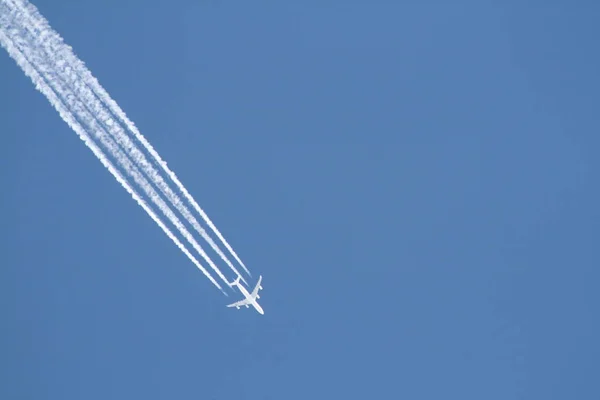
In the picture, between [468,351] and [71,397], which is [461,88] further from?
[71,397]

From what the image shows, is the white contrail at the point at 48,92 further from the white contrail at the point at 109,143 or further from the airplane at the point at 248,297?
the airplane at the point at 248,297

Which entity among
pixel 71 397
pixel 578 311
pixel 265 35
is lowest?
pixel 71 397

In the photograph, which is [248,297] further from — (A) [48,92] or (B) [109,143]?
(A) [48,92]

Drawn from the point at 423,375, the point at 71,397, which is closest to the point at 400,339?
the point at 423,375

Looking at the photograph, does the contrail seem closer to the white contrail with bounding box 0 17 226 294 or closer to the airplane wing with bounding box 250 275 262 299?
the white contrail with bounding box 0 17 226 294

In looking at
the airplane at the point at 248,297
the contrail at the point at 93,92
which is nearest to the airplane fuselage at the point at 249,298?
the airplane at the point at 248,297

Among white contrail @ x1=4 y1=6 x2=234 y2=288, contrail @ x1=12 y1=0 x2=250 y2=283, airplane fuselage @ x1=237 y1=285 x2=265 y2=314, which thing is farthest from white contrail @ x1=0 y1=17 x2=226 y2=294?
airplane fuselage @ x1=237 y1=285 x2=265 y2=314

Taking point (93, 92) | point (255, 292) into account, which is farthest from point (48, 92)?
point (255, 292)

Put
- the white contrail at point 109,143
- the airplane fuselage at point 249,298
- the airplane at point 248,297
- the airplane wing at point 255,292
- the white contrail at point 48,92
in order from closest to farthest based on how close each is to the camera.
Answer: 1. the white contrail at point 48,92
2. the white contrail at point 109,143
3. the airplane at point 248,297
4. the airplane fuselage at point 249,298
5. the airplane wing at point 255,292
